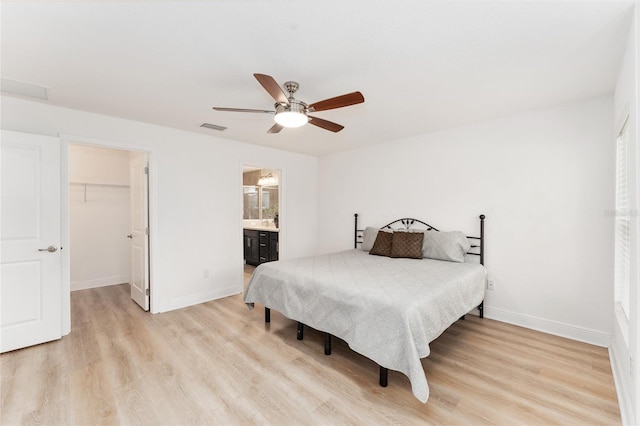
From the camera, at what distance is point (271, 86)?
1995 mm

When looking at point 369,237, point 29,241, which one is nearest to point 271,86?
point 29,241

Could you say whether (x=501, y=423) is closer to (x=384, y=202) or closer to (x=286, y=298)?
(x=286, y=298)

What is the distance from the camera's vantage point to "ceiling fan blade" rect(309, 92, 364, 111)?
2.12 m

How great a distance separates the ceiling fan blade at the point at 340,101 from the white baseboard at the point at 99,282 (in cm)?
487

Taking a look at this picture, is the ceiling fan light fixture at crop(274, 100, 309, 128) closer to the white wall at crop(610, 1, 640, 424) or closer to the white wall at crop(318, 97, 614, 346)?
the white wall at crop(610, 1, 640, 424)

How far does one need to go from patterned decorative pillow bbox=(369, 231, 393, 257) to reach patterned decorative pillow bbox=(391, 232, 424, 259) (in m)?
0.10

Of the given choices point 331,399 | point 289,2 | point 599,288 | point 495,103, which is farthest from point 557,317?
point 289,2

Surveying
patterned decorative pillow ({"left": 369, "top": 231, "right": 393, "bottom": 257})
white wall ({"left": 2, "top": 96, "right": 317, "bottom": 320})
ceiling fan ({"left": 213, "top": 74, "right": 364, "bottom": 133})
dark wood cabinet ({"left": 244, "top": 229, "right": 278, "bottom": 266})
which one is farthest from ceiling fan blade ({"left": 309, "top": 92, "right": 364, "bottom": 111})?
dark wood cabinet ({"left": 244, "top": 229, "right": 278, "bottom": 266})

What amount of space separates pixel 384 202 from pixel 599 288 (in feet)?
8.68

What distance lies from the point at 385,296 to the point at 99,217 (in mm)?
5055

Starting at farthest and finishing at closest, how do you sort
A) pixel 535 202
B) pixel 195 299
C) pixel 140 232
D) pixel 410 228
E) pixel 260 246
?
pixel 260 246
pixel 410 228
pixel 195 299
pixel 140 232
pixel 535 202

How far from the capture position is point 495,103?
2.98m

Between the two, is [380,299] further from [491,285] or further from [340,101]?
[491,285]

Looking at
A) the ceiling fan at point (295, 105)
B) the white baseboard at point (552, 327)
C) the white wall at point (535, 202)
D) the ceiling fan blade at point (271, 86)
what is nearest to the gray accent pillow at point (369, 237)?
the white wall at point (535, 202)
